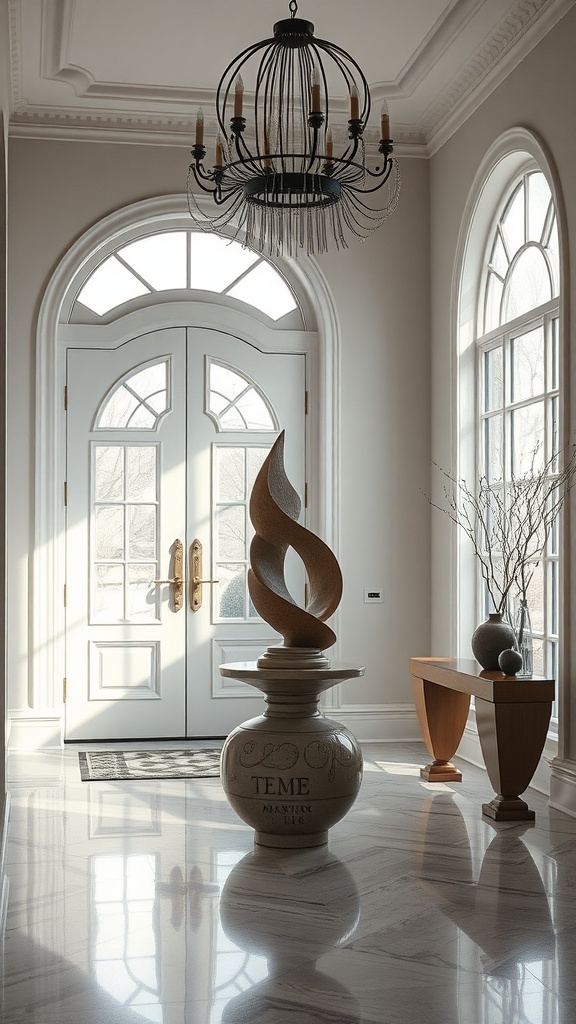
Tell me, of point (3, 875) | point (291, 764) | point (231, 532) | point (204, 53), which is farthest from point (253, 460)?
point (3, 875)

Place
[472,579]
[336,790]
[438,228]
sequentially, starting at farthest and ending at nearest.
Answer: [438,228]
[472,579]
[336,790]

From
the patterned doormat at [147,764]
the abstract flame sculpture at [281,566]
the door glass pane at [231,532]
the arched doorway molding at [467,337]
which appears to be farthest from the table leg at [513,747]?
the door glass pane at [231,532]

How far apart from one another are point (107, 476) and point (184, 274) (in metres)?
1.39

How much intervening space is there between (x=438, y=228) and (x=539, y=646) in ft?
9.25

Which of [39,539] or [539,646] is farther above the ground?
[39,539]

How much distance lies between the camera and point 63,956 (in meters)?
2.94

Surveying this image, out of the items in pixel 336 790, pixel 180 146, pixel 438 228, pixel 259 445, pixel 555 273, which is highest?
pixel 180 146

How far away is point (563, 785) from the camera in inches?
185

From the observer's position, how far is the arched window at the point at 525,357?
5168 millimetres

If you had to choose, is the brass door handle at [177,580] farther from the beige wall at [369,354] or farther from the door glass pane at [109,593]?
the beige wall at [369,354]

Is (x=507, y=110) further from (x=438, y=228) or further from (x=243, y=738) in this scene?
(x=243, y=738)

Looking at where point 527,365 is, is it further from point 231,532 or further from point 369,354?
point 231,532

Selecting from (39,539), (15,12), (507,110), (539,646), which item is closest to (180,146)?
(15,12)

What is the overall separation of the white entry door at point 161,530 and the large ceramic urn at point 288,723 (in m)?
2.26
